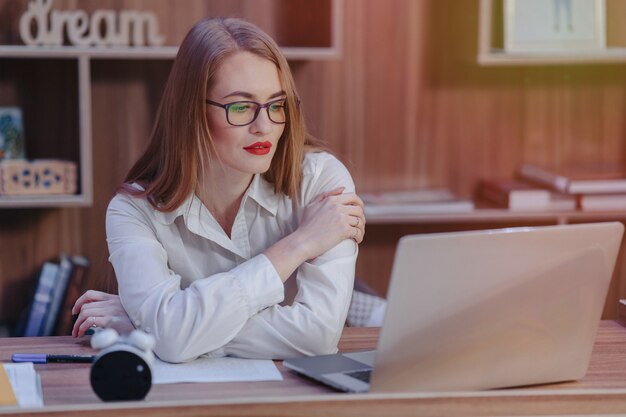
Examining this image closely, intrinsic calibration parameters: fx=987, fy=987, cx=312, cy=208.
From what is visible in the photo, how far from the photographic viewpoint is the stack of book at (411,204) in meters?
3.23

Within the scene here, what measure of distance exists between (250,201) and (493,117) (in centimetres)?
171

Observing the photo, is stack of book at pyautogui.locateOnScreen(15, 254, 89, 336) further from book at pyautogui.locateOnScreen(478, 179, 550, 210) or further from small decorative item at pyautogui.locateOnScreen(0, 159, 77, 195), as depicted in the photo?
book at pyautogui.locateOnScreen(478, 179, 550, 210)

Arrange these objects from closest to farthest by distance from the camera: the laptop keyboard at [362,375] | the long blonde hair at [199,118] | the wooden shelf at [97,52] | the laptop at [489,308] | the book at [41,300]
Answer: the laptop at [489,308]
the laptop keyboard at [362,375]
the long blonde hair at [199,118]
the wooden shelf at [97,52]
the book at [41,300]

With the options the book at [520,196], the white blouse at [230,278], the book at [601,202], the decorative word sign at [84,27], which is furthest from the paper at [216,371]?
the book at [601,202]

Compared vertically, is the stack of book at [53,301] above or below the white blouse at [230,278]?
below

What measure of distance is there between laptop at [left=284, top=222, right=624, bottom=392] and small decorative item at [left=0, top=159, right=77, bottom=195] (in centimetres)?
175

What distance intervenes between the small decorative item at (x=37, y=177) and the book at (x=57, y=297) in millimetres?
289

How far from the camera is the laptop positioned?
4.38 feet

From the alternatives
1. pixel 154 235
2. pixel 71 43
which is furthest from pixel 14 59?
pixel 154 235

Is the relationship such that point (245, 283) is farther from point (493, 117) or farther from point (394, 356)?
point (493, 117)

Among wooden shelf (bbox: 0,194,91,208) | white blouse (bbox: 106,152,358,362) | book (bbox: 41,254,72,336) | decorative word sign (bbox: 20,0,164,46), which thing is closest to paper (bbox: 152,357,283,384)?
white blouse (bbox: 106,152,358,362)

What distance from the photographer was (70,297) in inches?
124

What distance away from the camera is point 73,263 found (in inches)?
127

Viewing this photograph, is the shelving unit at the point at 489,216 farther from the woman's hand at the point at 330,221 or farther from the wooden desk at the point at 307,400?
the wooden desk at the point at 307,400
